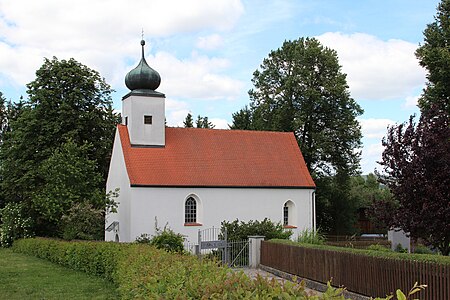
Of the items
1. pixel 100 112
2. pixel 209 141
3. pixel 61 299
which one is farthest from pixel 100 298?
pixel 100 112

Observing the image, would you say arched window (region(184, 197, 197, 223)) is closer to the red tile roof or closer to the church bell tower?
the red tile roof

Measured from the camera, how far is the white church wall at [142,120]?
32.2 meters

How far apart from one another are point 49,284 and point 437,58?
21651mm

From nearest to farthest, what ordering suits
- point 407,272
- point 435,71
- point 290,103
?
point 407,272 → point 435,71 → point 290,103

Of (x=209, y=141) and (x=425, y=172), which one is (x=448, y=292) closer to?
(x=425, y=172)

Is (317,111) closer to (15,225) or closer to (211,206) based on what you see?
(211,206)

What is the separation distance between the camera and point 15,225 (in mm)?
34750

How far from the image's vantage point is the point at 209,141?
1368 inches

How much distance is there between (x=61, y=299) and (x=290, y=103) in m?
29.5

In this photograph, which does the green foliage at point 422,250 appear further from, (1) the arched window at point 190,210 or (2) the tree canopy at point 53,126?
(2) the tree canopy at point 53,126

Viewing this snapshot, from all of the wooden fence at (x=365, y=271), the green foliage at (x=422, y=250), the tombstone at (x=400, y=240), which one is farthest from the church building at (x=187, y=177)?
the wooden fence at (x=365, y=271)

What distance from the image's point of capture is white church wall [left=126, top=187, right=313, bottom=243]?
98.7 ft

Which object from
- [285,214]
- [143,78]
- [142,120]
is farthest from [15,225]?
[285,214]

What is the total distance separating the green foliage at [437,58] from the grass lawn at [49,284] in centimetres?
1830
